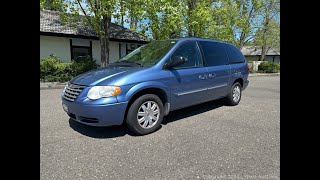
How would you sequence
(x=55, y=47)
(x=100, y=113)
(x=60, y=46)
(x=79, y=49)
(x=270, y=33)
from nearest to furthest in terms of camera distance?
(x=100, y=113) → (x=55, y=47) → (x=60, y=46) → (x=79, y=49) → (x=270, y=33)

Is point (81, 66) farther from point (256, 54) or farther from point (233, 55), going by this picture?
point (256, 54)

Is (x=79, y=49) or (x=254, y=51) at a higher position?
(x=254, y=51)

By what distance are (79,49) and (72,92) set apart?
47.4 ft

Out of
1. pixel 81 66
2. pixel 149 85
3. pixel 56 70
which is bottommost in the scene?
pixel 149 85

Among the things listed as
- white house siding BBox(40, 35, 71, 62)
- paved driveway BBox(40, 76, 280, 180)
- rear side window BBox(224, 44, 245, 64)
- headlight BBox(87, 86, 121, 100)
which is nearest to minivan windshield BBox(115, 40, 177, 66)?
headlight BBox(87, 86, 121, 100)

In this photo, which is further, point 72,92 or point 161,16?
point 161,16

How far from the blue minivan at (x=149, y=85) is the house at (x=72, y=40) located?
12877 millimetres

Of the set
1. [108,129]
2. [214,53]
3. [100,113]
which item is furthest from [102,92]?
[214,53]

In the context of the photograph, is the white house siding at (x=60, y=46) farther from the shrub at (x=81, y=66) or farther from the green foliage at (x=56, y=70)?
the green foliage at (x=56, y=70)

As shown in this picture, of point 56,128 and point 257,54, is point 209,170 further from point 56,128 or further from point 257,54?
point 257,54

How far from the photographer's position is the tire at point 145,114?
3.87 meters

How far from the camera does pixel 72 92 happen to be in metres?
3.92

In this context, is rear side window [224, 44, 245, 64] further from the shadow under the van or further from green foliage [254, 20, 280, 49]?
green foliage [254, 20, 280, 49]

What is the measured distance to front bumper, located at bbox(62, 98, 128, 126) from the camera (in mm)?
3588
